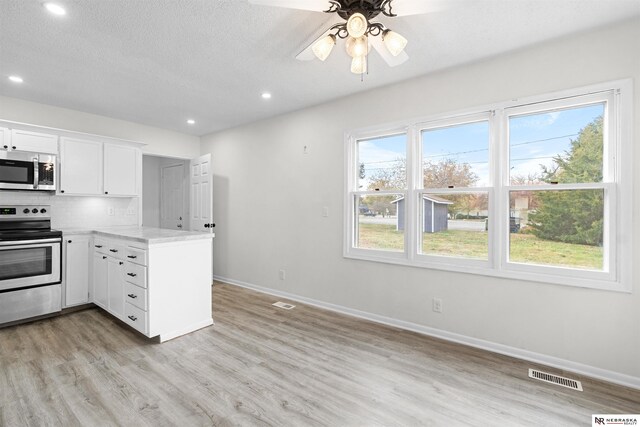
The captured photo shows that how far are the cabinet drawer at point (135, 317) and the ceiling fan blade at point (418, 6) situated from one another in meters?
3.08

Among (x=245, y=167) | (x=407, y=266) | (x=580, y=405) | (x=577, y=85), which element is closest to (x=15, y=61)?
(x=245, y=167)

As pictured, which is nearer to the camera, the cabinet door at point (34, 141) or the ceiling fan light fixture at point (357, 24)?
the ceiling fan light fixture at point (357, 24)

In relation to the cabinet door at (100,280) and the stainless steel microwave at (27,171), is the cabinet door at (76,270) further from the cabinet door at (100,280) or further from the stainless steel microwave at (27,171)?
the stainless steel microwave at (27,171)

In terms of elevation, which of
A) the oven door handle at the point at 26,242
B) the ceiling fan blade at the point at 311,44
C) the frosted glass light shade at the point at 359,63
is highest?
the ceiling fan blade at the point at 311,44

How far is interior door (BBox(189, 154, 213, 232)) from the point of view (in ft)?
15.3

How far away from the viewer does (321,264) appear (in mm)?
3855

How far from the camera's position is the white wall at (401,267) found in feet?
7.32

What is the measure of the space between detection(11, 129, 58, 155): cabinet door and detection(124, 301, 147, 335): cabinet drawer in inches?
86.6

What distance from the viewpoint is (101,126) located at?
438cm

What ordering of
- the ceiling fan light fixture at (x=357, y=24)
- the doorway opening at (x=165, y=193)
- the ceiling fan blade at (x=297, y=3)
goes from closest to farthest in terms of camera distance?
the ceiling fan blade at (x=297, y=3), the ceiling fan light fixture at (x=357, y=24), the doorway opening at (x=165, y=193)

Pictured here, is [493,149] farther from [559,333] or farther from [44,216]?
[44,216]

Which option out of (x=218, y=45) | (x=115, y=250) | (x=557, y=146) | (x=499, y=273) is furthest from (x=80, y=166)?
(x=557, y=146)

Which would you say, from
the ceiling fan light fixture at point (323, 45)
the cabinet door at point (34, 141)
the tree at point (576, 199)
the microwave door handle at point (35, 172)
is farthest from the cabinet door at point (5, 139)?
the tree at point (576, 199)

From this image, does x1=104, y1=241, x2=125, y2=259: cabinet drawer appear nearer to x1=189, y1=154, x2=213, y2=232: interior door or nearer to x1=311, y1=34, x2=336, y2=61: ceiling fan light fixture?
x1=189, y1=154, x2=213, y2=232: interior door
